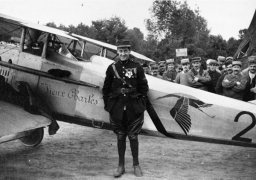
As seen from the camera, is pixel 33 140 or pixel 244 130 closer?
pixel 244 130

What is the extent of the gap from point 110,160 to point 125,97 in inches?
64.1

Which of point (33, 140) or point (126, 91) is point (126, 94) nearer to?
point (126, 91)

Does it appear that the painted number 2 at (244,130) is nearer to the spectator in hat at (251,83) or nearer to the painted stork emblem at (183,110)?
the painted stork emblem at (183,110)

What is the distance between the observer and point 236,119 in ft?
15.1

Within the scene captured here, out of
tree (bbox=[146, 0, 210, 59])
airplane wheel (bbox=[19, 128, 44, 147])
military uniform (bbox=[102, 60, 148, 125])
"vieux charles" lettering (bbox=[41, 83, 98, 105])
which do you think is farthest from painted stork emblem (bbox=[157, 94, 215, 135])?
tree (bbox=[146, 0, 210, 59])

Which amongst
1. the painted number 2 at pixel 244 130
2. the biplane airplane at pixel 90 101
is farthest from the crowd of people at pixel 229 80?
the painted number 2 at pixel 244 130

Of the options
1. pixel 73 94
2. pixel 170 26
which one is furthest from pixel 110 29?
pixel 73 94

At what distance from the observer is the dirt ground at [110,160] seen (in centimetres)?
488

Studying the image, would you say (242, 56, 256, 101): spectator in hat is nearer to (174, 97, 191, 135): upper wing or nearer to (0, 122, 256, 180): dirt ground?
(0, 122, 256, 180): dirt ground

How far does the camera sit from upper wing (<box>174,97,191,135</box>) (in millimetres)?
4836

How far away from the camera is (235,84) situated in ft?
20.5

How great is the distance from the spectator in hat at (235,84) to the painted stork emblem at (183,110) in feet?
6.02

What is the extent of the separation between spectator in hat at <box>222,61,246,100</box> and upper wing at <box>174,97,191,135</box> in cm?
191

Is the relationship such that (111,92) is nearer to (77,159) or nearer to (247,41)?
(77,159)
